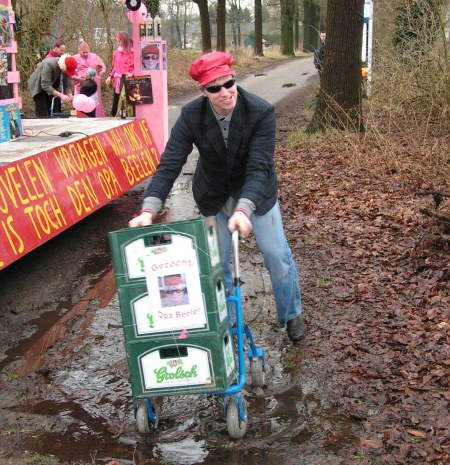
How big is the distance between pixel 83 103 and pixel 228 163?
871cm

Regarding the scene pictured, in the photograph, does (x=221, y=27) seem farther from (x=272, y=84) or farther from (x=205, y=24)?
(x=272, y=84)

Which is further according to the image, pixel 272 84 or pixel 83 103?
pixel 272 84

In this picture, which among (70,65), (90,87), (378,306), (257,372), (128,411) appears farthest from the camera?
(90,87)

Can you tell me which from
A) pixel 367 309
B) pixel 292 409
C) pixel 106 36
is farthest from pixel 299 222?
pixel 106 36

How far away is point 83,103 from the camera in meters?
12.6

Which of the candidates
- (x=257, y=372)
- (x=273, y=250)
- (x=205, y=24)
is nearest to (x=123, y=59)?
(x=273, y=250)

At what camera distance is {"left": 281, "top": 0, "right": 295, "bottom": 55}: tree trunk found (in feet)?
167

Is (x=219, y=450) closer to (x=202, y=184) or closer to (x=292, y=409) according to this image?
(x=292, y=409)

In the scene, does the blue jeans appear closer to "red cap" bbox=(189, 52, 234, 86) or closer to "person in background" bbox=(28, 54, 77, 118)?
"red cap" bbox=(189, 52, 234, 86)

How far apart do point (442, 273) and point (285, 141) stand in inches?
333

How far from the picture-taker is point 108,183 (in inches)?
341

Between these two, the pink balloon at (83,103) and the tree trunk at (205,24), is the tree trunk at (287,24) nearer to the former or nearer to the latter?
the tree trunk at (205,24)

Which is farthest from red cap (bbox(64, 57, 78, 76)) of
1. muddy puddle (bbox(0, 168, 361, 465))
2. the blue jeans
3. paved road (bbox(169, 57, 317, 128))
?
the blue jeans

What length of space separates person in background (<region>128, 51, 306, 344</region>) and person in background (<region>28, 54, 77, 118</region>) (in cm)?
929
